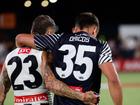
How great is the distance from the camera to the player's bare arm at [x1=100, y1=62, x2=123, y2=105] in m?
5.39

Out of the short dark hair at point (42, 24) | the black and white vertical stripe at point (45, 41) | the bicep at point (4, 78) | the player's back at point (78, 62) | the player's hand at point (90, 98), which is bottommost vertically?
the player's hand at point (90, 98)

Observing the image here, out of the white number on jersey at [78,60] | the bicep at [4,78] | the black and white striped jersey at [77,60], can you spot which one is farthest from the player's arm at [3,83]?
the white number on jersey at [78,60]

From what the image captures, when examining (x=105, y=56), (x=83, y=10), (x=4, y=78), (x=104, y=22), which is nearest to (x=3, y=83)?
(x=4, y=78)

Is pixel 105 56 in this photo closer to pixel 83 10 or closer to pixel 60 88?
pixel 60 88

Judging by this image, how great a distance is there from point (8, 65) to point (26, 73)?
0.24 m

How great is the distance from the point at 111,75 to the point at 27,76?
125 cm

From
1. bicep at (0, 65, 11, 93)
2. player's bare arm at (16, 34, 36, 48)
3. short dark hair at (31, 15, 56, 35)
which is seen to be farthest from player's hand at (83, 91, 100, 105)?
bicep at (0, 65, 11, 93)

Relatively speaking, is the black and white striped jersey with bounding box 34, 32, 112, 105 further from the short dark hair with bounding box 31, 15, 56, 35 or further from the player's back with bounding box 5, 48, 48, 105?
the player's back with bounding box 5, 48, 48, 105

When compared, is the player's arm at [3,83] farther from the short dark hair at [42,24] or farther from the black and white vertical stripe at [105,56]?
the black and white vertical stripe at [105,56]

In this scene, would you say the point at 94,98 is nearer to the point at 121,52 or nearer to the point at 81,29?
the point at 81,29

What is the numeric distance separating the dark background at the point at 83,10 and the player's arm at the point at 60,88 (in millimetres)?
19417

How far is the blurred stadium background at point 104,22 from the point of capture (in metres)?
24.1

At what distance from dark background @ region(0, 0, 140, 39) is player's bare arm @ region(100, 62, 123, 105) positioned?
65.1 feet

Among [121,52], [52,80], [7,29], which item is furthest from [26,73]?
[7,29]
